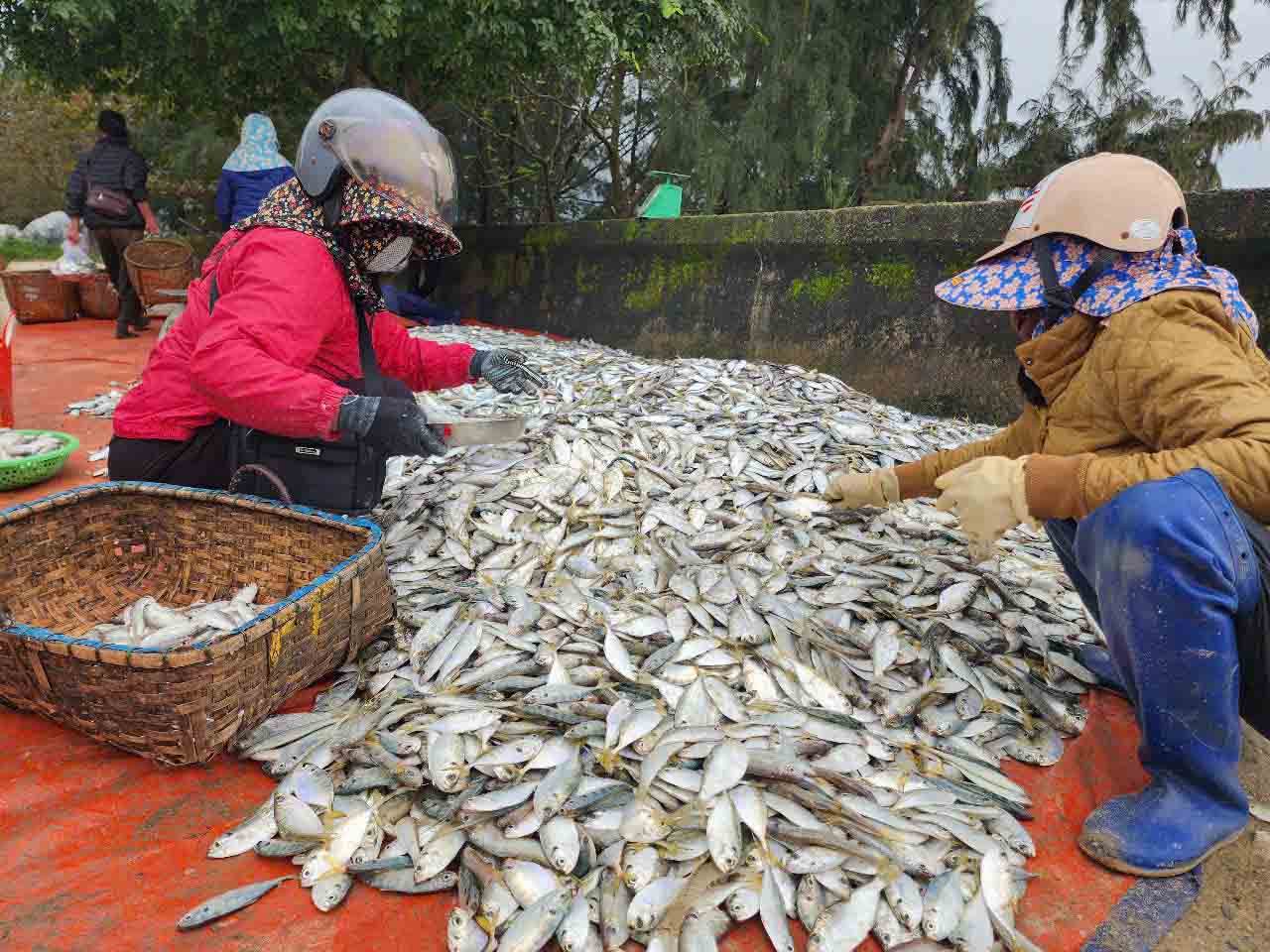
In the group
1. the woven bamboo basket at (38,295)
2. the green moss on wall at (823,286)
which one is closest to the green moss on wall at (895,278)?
the green moss on wall at (823,286)

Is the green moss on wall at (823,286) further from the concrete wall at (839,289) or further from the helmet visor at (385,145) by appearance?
the helmet visor at (385,145)

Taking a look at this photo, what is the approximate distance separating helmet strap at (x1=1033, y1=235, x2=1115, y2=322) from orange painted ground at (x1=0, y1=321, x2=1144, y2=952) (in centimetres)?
107

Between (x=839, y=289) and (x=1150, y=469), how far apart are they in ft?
12.6

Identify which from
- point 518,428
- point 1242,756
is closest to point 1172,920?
point 1242,756

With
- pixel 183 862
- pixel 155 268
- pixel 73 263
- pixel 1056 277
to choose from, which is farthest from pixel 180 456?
pixel 73 263

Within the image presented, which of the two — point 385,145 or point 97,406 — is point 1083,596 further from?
point 97,406

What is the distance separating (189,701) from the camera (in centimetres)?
160

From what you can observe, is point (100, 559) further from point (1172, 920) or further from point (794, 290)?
point (794, 290)

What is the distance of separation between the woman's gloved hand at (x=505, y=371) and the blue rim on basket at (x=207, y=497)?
0.82 meters

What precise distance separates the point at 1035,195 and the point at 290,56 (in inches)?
336

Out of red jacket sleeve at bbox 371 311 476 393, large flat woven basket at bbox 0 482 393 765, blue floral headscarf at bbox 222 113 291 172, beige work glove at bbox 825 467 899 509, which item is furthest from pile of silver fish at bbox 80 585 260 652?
blue floral headscarf at bbox 222 113 291 172

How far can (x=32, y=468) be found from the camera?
352 centimetres

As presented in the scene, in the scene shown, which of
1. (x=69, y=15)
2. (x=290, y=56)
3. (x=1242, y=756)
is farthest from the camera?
(x=290, y=56)

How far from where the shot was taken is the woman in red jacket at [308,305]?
200cm
